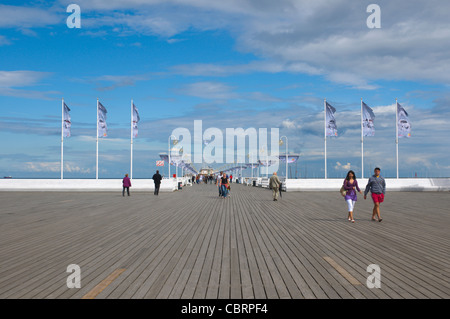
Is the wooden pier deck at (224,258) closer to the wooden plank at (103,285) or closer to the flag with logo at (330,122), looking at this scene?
the wooden plank at (103,285)

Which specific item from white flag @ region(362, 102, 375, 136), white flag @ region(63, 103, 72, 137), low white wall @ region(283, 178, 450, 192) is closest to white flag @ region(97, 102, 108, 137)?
white flag @ region(63, 103, 72, 137)

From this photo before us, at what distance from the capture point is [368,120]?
1529 inches

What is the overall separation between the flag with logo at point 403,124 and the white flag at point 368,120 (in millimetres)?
2712

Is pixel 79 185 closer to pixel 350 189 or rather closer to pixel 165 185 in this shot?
pixel 165 185

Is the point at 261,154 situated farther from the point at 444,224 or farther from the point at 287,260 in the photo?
the point at 287,260

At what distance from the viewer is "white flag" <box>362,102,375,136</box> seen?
38.5 m

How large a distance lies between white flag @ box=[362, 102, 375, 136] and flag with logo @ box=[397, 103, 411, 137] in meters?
2.71

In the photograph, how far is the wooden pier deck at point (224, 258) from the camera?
5758mm

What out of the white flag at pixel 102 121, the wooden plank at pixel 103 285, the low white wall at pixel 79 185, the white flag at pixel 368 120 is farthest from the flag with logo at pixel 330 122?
the wooden plank at pixel 103 285

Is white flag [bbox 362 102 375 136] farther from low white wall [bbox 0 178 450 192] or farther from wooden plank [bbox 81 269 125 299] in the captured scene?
wooden plank [bbox 81 269 125 299]

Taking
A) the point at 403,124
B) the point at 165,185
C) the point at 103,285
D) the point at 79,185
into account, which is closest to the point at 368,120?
the point at 403,124
